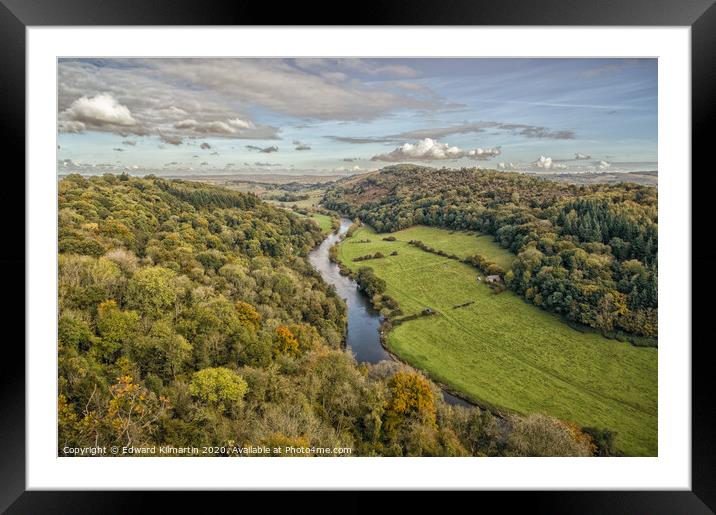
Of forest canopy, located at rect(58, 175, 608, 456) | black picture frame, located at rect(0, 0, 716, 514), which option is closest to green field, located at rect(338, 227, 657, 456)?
forest canopy, located at rect(58, 175, 608, 456)

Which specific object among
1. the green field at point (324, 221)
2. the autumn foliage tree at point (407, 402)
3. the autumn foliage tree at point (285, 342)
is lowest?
the autumn foliage tree at point (407, 402)

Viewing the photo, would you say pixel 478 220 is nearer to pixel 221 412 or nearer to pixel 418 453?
pixel 418 453

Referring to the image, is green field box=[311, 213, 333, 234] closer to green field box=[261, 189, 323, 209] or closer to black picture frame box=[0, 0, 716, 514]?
green field box=[261, 189, 323, 209]

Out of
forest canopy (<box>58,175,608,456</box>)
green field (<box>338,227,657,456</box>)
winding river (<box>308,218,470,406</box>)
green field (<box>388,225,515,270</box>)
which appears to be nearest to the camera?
forest canopy (<box>58,175,608,456</box>)

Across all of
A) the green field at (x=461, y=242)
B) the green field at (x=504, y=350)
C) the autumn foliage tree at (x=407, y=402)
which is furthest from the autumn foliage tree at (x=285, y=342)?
the green field at (x=461, y=242)

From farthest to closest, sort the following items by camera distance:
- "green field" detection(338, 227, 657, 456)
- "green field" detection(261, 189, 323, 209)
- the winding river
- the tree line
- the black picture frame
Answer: "green field" detection(261, 189, 323, 209) < the winding river < the tree line < "green field" detection(338, 227, 657, 456) < the black picture frame

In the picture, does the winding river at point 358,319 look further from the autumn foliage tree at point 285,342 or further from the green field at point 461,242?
the green field at point 461,242
